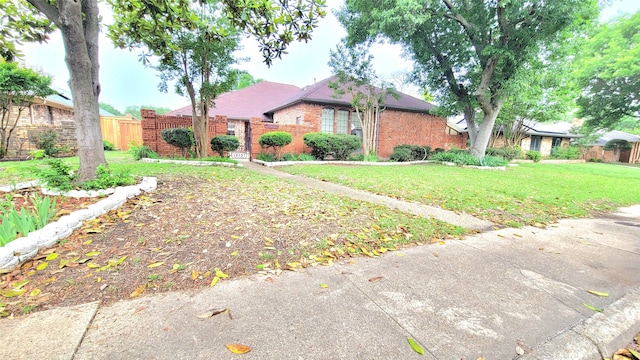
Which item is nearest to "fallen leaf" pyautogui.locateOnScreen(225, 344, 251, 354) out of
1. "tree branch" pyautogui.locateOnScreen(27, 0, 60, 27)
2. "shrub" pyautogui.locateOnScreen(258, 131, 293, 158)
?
"tree branch" pyautogui.locateOnScreen(27, 0, 60, 27)

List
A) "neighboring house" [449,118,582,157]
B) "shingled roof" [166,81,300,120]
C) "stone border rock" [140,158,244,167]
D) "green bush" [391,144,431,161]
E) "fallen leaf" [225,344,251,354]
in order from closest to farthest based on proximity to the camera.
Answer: "fallen leaf" [225,344,251,354] < "stone border rock" [140,158,244,167] < "green bush" [391,144,431,161] < "shingled roof" [166,81,300,120] < "neighboring house" [449,118,582,157]

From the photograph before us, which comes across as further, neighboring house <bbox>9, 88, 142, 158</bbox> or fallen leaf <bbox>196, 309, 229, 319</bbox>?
neighboring house <bbox>9, 88, 142, 158</bbox>

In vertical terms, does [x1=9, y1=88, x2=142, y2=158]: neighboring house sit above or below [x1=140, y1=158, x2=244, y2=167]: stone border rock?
above

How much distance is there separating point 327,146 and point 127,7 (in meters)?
8.70

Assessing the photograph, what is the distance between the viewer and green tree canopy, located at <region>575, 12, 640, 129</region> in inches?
771

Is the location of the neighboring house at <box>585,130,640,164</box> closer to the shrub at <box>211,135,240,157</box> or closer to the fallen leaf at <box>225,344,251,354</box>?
the shrub at <box>211,135,240,157</box>

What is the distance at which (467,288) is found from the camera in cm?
230

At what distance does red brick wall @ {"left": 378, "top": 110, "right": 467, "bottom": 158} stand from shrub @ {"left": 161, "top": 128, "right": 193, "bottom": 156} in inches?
460

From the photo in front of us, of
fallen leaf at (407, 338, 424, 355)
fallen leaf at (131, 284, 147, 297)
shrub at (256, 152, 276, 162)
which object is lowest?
fallen leaf at (407, 338, 424, 355)

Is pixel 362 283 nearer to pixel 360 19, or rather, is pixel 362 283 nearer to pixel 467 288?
pixel 467 288

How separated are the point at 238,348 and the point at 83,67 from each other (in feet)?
15.5

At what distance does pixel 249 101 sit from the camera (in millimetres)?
21688

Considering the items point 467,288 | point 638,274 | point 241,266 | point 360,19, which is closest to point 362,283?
point 467,288

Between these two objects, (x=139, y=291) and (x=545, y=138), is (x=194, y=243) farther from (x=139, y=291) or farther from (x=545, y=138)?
(x=545, y=138)
